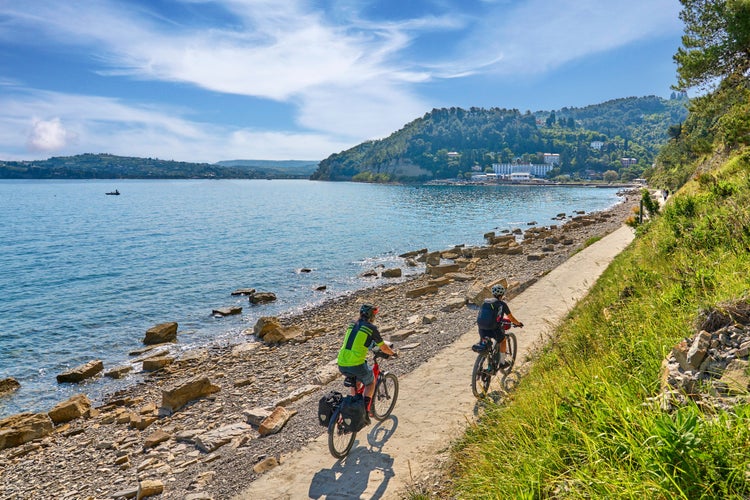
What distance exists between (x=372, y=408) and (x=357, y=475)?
1.22 metres

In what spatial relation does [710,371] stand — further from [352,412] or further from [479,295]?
[479,295]

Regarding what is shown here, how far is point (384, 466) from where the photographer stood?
690cm

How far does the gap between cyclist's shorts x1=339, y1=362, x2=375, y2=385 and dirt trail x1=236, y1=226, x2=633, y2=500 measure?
50.0 inches

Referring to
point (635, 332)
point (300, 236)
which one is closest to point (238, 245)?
point (300, 236)

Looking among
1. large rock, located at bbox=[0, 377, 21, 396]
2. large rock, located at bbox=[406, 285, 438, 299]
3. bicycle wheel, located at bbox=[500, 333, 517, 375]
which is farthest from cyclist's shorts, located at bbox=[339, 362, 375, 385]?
large rock, located at bbox=[406, 285, 438, 299]

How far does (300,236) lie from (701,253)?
150ft

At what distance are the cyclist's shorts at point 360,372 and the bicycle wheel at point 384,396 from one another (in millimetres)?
518

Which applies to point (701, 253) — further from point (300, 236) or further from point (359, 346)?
point (300, 236)

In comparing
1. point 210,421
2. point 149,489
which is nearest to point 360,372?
point 149,489

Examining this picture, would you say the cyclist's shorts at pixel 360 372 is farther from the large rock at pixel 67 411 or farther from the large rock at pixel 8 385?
the large rock at pixel 8 385

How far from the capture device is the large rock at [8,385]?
49.7 ft

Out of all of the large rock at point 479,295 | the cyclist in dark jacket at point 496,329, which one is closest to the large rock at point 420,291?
the large rock at point 479,295

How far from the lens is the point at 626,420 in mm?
3984

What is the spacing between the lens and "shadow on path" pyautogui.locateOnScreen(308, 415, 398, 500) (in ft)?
20.9
